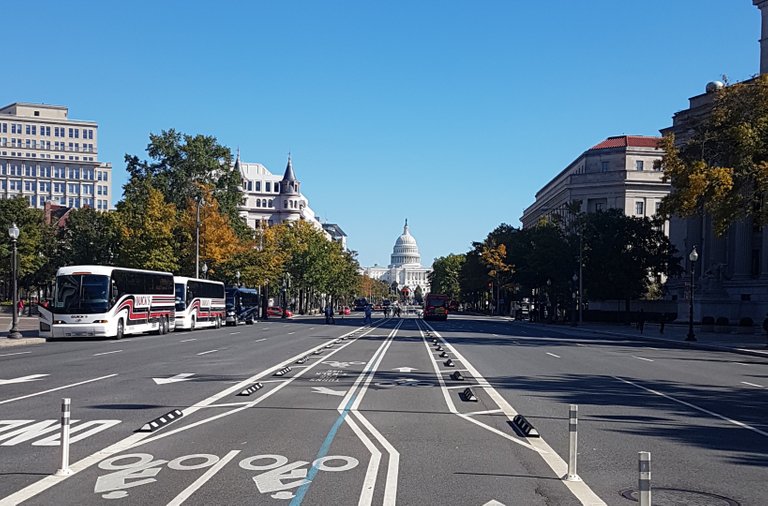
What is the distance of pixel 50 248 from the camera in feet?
287

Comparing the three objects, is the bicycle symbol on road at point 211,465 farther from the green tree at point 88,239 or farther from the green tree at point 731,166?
the green tree at point 88,239

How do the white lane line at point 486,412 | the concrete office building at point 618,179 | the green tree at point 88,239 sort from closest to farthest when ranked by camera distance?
the white lane line at point 486,412 < the green tree at point 88,239 < the concrete office building at point 618,179

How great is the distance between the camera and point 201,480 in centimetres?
889

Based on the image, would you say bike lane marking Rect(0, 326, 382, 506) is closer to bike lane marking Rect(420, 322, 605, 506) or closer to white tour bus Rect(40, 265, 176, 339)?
bike lane marking Rect(420, 322, 605, 506)

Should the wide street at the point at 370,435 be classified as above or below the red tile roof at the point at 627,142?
below

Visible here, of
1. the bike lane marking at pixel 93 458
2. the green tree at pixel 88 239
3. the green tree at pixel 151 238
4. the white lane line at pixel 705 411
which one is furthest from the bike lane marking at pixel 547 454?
the green tree at pixel 88 239

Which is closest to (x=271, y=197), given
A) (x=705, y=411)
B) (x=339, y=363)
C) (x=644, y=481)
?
(x=339, y=363)

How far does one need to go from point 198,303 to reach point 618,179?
7416cm

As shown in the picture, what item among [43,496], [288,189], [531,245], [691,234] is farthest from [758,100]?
[288,189]

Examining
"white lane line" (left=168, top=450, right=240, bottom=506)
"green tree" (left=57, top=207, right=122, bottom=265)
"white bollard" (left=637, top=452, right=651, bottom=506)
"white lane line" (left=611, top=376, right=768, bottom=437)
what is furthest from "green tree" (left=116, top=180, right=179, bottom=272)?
"white bollard" (left=637, top=452, right=651, bottom=506)

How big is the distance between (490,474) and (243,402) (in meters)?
7.05

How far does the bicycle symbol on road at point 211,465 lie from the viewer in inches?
337

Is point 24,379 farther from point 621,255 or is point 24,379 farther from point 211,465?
point 621,255

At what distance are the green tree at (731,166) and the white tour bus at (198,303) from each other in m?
28.7
